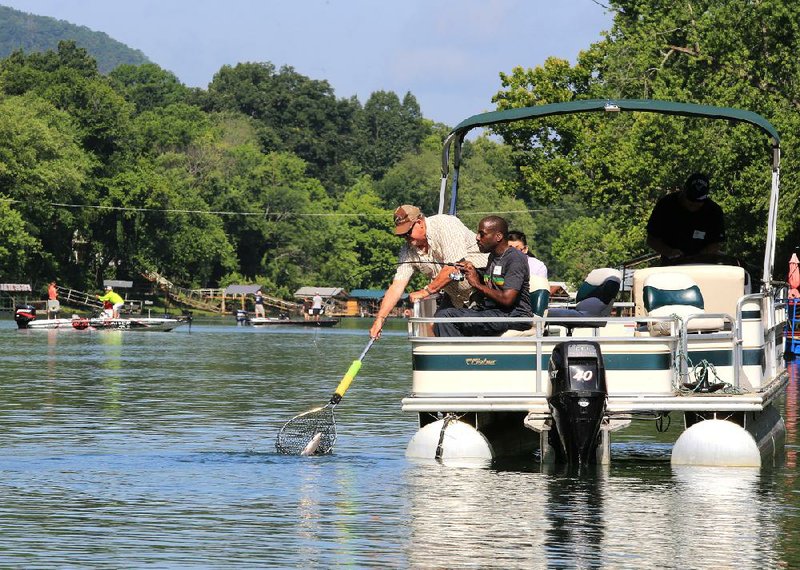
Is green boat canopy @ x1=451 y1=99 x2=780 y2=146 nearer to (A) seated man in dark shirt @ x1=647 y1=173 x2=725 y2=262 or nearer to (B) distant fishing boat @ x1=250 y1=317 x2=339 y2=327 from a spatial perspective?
(A) seated man in dark shirt @ x1=647 y1=173 x2=725 y2=262

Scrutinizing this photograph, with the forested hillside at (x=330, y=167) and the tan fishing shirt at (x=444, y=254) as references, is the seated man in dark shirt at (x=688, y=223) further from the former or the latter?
the forested hillside at (x=330, y=167)

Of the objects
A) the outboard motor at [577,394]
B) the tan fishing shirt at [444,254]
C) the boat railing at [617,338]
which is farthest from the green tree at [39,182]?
the outboard motor at [577,394]

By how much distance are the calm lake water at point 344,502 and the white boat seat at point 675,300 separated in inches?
57.5

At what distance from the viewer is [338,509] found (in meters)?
13.5

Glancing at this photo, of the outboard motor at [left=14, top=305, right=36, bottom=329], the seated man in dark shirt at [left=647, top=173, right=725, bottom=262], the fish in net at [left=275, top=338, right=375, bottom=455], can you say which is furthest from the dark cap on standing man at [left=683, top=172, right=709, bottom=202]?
the outboard motor at [left=14, top=305, right=36, bottom=329]

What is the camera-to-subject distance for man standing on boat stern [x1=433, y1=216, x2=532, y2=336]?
16.7 metres

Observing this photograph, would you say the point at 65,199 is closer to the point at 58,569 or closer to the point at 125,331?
the point at 125,331

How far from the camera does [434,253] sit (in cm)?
1731

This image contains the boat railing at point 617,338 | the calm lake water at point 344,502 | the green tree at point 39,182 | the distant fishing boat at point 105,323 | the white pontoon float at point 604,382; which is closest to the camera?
the calm lake water at point 344,502

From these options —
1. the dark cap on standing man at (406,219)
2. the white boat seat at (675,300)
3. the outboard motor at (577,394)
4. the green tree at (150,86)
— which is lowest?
the outboard motor at (577,394)

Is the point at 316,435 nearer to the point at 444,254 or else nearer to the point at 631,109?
the point at 444,254

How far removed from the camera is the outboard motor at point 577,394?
50.6 ft

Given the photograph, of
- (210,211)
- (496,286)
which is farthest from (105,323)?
(210,211)

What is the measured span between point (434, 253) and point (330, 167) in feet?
580
